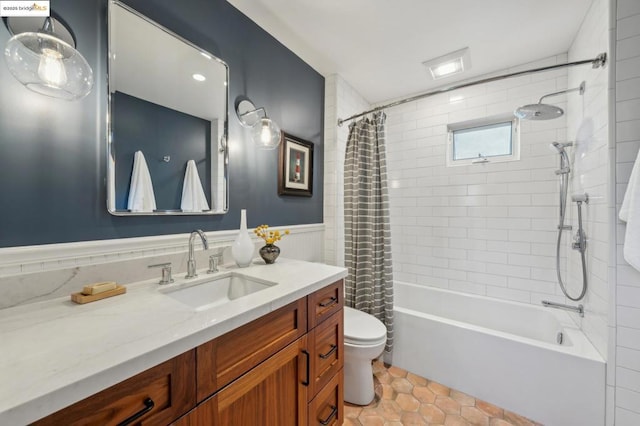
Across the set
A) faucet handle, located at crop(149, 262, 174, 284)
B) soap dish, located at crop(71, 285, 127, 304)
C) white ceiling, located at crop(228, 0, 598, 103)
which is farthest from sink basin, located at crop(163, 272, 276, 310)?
white ceiling, located at crop(228, 0, 598, 103)

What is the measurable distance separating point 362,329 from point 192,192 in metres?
1.35

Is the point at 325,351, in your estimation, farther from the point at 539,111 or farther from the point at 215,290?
the point at 539,111

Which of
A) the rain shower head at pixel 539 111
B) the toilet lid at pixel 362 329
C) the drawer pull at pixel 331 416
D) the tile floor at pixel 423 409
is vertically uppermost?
the rain shower head at pixel 539 111

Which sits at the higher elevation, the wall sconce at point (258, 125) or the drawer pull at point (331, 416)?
the wall sconce at point (258, 125)

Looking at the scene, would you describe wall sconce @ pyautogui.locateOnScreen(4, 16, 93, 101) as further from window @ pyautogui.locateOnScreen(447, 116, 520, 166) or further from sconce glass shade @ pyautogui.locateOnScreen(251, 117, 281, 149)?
window @ pyautogui.locateOnScreen(447, 116, 520, 166)

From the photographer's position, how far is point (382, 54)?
203 cm

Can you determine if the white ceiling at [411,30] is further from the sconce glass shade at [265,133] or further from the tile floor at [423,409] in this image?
the tile floor at [423,409]

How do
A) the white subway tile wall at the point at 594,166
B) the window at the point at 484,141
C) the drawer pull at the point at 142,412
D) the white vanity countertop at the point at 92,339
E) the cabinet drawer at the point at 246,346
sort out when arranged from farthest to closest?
the window at the point at 484,141, the white subway tile wall at the point at 594,166, the cabinet drawer at the point at 246,346, the drawer pull at the point at 142,412, the white vanity countertop at the point at 92,339

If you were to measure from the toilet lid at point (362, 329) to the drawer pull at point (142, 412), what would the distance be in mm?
1183

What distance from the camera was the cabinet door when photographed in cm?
75

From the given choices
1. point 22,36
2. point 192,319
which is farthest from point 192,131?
point 192,319

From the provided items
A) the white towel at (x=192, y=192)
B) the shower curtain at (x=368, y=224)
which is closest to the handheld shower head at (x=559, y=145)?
the shower curtain at (x=368, y=224)

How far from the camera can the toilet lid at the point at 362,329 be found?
1.57m

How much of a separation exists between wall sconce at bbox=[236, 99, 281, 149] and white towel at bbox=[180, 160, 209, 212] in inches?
17.5
